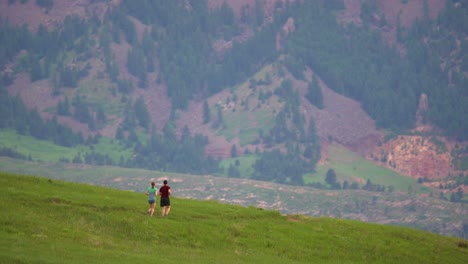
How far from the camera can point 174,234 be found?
81000mm

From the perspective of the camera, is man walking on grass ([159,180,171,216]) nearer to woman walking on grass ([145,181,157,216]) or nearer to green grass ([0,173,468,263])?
woman walking on grass ([145,181,157,216])

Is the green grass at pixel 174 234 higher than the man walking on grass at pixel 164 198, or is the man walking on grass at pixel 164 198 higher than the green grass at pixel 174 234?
the man walking on grass at pixel 164 198

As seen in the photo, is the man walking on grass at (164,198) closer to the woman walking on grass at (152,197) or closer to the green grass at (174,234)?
the woman walking on grass at (152,197)

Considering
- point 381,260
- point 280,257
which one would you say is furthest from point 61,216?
point 381,260

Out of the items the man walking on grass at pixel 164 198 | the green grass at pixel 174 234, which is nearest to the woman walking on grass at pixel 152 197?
the man walking on grass at pixel 164 198

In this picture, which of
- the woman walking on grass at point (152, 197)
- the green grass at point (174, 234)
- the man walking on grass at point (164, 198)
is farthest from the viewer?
the man walking on grass at point (164, 198)

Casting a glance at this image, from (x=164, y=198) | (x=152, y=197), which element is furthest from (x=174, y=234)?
(x=164, y=198)

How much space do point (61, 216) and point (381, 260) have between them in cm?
2567

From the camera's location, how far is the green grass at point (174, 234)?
235 ft

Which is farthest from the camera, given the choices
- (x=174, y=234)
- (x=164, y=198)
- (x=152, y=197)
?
(x=164, y=198)

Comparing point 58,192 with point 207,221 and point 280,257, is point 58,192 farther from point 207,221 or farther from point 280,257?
point 280,257

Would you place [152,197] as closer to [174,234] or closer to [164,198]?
[164,198]

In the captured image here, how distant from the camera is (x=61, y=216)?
260ft

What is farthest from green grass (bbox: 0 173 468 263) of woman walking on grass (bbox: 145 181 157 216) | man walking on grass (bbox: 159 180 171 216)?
woman walking on grass (bbox: 145 181 157 216)
